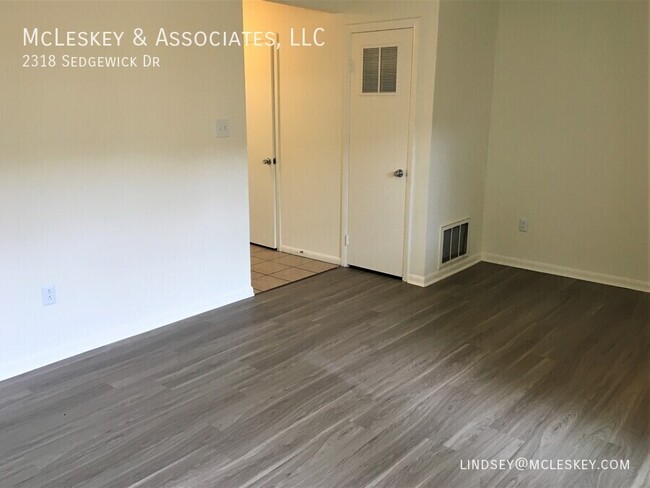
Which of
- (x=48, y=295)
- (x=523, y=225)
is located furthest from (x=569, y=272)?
(x=48, y=295)

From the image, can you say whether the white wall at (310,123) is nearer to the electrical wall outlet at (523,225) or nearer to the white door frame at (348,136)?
the white door frame at (348,136)

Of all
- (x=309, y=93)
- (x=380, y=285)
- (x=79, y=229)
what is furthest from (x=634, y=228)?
(x=79, y=229)

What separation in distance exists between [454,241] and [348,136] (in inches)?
49.7

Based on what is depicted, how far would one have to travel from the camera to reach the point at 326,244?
5.07 metres

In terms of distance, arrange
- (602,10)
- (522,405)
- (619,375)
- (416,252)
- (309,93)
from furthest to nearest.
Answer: (309,93)
(416,252)
(602,10)
(619,375)
(522,405)

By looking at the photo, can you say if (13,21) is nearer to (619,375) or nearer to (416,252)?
(416,252)

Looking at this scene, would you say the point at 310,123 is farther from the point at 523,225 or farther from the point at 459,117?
the point at 523,225

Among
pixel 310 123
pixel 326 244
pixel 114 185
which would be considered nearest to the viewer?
pixel 114 185

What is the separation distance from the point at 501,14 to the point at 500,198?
1537mm

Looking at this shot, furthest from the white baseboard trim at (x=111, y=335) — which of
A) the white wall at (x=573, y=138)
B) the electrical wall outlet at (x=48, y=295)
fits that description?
the white wall at (x=573, y=138)

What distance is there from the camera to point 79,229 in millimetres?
3150

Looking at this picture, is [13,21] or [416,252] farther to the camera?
[416,252]

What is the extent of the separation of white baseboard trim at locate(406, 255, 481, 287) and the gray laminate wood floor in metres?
0.46

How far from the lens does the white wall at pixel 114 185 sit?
288cm
